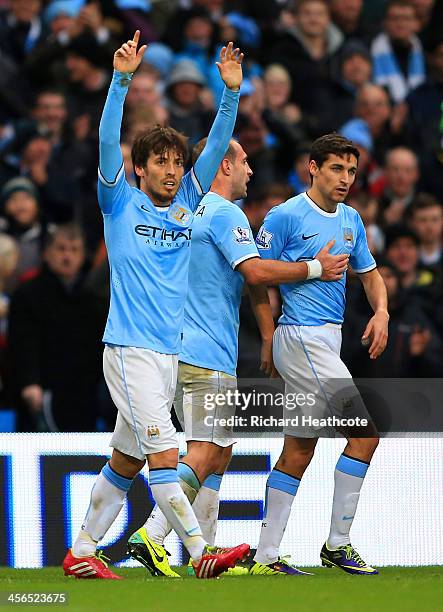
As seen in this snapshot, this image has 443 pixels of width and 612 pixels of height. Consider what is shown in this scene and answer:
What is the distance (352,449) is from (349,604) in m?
1.79

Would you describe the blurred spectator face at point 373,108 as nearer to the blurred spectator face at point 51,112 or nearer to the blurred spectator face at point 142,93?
the blurred spectator face at point 142,93

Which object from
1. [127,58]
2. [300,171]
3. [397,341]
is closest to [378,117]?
[300,171]

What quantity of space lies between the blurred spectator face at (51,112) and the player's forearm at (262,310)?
6.08 m

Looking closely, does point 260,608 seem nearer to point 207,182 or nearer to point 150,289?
point 150,289

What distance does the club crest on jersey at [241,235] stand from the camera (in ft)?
25.5

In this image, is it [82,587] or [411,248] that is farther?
[411,248]

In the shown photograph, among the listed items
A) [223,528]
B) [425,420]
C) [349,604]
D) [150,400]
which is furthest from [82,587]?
[425,420]

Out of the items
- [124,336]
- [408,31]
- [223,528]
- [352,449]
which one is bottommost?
[223,528]

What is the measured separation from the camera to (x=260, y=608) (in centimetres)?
600

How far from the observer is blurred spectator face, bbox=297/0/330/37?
15.5 metres

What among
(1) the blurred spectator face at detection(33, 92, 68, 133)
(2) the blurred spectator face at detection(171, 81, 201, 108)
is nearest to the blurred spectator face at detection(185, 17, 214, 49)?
(2) the blurred spectator face at detection(171, 81, 201, 108)

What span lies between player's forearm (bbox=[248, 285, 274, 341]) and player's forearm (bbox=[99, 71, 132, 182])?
1.22 meters

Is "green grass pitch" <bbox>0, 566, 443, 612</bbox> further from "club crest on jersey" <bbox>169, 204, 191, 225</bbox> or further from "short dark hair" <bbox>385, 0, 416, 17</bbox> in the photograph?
"short dark hair" <bbox>385, 0, 416, 17</bbox>

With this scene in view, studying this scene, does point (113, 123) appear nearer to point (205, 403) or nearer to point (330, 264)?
point (330, 264)
